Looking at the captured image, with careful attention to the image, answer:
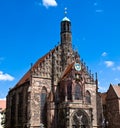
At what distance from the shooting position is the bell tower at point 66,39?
7188 cm

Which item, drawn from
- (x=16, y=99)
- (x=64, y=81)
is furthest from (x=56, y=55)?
(x=16, y=99)

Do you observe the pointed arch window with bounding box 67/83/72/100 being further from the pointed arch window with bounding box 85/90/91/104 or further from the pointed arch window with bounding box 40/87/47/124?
the pointed arch window with bounding box 85/90/91/104

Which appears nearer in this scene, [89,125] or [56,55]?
[89,125]

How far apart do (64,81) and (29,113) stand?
1055 cm

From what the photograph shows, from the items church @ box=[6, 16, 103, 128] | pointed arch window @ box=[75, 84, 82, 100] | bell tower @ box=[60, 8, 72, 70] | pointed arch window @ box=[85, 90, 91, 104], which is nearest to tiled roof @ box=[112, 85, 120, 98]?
church @ box=[6, 16, 103, 128]

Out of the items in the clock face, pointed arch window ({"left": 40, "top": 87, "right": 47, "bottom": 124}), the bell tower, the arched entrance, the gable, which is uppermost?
the bell tower

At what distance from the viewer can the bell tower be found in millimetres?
71875

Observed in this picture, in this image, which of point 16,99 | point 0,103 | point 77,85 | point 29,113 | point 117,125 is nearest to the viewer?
point 29,113

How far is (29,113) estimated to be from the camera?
6259cm

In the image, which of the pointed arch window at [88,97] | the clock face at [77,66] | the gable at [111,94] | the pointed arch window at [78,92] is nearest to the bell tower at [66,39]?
the clock face at [77,66]

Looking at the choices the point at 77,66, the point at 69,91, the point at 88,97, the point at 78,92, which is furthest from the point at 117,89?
the point at 69,91

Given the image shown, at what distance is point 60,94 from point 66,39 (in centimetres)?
1452

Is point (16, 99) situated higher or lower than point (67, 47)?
lower

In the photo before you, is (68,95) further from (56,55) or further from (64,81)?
(56,55)
